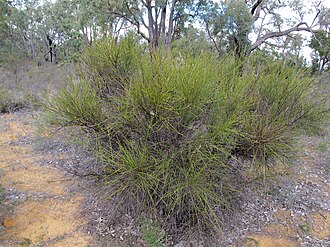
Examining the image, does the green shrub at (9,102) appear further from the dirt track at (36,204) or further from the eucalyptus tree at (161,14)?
the eucalyptus tree at (161,14)

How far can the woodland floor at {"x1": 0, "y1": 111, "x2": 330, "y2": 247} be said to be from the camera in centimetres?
285

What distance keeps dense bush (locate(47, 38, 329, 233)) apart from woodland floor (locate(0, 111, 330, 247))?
45 cm

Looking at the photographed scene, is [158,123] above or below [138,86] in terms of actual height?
below

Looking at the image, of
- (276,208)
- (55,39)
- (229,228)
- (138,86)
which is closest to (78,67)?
(138,86)

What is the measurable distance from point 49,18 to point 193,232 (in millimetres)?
23280

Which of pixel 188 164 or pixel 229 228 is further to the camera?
pixel 229 228

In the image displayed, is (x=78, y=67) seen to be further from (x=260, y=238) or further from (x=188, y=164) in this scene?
(x=260, y=238)

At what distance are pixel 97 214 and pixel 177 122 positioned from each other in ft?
5.44

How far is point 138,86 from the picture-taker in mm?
2213

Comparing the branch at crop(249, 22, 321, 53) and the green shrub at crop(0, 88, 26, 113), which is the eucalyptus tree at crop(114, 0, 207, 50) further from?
the green shrub at crop(0, 88, 26, 113)

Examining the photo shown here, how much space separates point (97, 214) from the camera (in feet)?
10.5

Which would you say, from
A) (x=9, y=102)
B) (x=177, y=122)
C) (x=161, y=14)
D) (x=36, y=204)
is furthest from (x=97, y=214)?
(x=161, y=14)

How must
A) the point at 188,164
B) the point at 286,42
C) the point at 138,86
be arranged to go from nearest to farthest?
the point at 138,86 → the point at 188,164 → the point at 286,42

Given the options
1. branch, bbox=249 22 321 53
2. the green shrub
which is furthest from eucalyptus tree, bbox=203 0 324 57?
the green shrub
